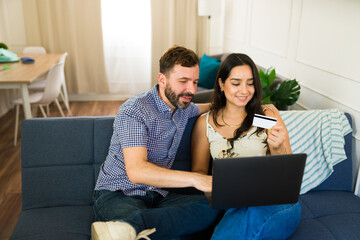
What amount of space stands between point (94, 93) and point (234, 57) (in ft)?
12.2

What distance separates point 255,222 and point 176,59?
34.3 inches

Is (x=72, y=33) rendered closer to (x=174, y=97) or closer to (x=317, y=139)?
(x=174, y=97)

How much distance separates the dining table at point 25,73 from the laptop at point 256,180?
96.0 inches

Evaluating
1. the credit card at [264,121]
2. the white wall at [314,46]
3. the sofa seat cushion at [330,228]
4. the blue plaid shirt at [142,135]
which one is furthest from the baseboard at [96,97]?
the credit card at [264,121]

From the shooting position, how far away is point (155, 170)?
5.17 feet

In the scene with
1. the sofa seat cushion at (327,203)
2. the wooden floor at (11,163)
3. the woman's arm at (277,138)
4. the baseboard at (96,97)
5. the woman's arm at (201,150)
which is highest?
the woman's arm at (277,138)

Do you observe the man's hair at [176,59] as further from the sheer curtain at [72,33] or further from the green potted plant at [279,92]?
the sheer curtain at [72,33]

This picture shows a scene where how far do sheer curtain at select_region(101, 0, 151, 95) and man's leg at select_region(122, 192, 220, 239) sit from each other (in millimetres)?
3732

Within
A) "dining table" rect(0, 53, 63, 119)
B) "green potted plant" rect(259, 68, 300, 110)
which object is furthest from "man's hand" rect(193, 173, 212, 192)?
"dining table" rect(0, 53, 63, 119)

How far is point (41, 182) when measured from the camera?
187 centimetres

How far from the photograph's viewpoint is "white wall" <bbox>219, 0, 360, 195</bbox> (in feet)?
7.07

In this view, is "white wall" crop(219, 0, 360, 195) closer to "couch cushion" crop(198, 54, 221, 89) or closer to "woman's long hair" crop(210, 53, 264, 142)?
"couch cushion" crop(198, 54, 221, 89)

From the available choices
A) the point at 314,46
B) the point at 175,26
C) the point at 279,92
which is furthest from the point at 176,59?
the point at 175,26

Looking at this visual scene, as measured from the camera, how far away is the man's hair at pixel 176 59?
1771mm
